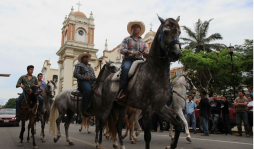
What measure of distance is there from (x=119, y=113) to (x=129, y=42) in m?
1.88

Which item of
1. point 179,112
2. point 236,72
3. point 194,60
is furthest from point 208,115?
point 236,72

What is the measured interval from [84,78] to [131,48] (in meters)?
2.15

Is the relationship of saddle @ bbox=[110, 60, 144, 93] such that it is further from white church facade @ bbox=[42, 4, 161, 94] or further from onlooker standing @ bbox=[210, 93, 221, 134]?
white church facade @ bbox=[42, 4, 161, 94]

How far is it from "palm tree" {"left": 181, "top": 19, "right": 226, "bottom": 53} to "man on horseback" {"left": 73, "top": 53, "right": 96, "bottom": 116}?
27.2 metres

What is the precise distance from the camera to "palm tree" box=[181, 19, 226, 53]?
3247cm

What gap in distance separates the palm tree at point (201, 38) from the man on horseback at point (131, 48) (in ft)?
92.0

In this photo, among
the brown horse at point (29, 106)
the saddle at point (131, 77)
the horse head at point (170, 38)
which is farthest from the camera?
the brown horse at point (29, 106)

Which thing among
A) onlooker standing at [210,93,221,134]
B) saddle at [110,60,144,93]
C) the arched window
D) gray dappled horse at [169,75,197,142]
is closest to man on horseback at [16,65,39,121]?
saddle at [110,60,144,93]

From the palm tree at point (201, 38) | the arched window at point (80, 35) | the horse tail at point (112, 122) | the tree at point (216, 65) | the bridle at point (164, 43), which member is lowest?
the horse tail at point (112, 122)

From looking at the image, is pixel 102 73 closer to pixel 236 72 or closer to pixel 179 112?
pixel 179 112

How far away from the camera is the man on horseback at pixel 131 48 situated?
190 inches

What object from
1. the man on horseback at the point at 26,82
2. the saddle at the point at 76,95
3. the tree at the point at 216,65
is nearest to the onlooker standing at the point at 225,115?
the saddle at the point at 76,95

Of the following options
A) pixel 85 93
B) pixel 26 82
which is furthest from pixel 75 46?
pixel 85 93

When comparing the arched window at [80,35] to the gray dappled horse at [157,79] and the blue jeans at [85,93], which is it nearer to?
the blue jeans at [85,93]
